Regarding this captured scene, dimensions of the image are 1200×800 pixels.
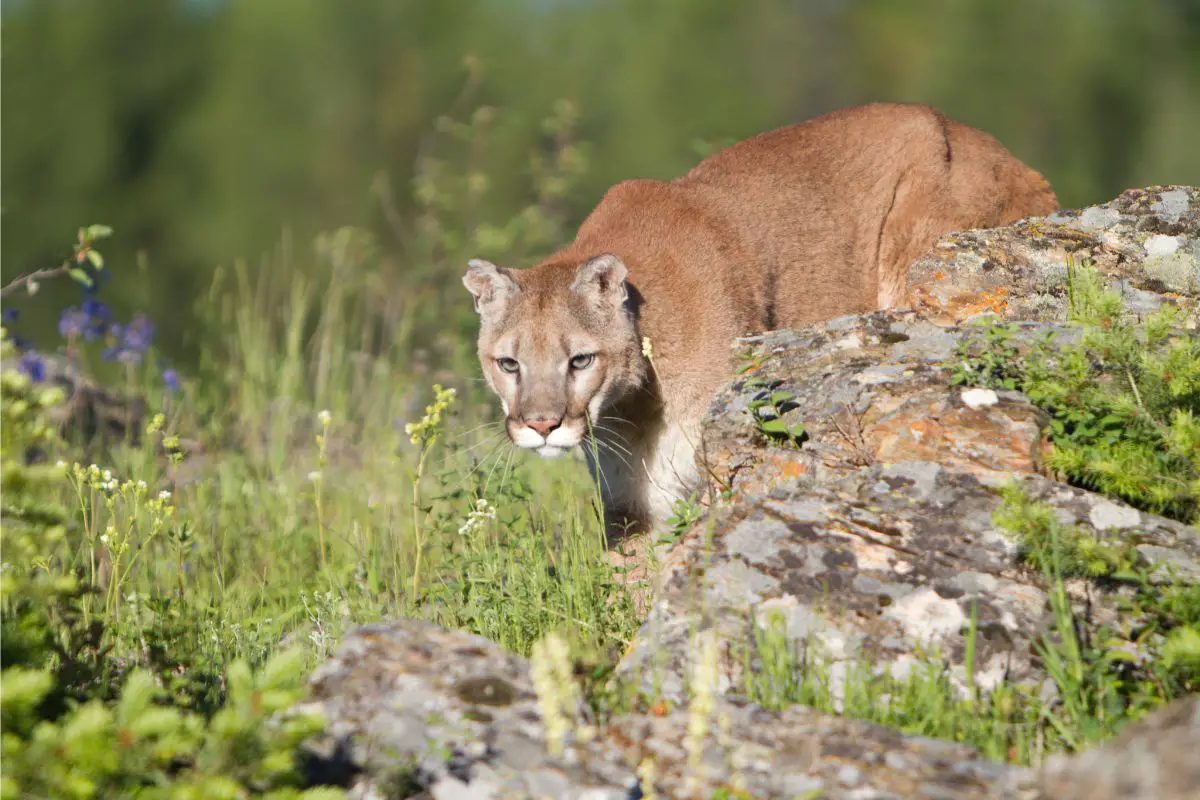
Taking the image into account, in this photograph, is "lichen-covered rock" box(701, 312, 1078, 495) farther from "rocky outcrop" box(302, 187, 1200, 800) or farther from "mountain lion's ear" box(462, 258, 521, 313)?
"mountain lion's ear" box(462, 258, 521, 313)

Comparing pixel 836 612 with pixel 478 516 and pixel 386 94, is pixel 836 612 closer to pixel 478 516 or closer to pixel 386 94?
pixel 478 516

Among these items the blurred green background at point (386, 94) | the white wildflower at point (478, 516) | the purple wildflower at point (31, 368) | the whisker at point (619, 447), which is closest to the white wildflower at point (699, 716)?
the white wildflower at point (478, 516)

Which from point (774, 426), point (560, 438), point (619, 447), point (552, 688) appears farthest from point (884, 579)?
point (619, 447)

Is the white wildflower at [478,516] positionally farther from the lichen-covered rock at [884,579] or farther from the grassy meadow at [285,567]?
the lichen-covered rock at [884,579]

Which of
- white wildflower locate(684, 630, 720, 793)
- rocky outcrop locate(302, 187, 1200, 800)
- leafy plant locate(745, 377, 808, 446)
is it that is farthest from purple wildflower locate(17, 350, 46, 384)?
white wildflower locate(684, 630, 720, 793)

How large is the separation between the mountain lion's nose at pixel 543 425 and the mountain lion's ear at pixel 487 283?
35.8 inches

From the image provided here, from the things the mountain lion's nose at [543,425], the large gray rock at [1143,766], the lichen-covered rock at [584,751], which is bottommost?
the lichen-covered rock at [584,751]

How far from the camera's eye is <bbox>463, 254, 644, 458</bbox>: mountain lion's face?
634 cm

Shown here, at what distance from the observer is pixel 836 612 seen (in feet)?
13.1

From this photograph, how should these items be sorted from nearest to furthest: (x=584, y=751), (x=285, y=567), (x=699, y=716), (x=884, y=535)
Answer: (x=699, y=716)
(x=584, y=751)
(x=884, y=535)
(x=285, y=567)

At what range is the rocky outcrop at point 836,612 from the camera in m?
3.21


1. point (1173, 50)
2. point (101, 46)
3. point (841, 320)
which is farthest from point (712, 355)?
point (1173, 50)

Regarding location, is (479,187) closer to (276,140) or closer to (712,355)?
(712,355)

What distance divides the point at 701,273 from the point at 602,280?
29.8 inches
